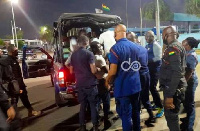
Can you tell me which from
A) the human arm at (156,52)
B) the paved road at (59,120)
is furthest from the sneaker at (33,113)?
the human arm at (156,52)

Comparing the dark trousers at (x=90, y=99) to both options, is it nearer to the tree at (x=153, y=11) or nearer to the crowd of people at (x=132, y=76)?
the crowd of people at (x=132, y=76)

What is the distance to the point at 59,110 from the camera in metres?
5.40

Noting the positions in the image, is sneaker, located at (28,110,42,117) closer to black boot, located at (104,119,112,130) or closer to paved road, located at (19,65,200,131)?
paved road, located at (19,65,200,131)

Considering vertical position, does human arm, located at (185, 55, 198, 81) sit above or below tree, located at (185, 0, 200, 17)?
below

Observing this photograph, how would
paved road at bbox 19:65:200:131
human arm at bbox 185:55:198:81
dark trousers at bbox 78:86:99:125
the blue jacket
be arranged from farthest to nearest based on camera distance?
paved road at bbox 19:65:200:131, dark trousers at bbox 78:86:99:125, human arm at bbox 185:55:198:81, the blue jacket

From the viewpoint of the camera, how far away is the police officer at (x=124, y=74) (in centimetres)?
281

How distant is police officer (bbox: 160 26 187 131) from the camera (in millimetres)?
2584

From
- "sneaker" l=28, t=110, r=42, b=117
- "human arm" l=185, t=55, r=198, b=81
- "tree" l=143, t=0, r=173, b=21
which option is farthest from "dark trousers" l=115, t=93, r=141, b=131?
"tree" l=143, t=0, r=173, b=21

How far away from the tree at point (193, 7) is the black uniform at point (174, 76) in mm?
32084

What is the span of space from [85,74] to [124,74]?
0.93 metres

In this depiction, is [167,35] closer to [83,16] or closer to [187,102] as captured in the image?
[187,102]

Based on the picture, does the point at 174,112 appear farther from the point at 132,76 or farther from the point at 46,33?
the point at 46,33

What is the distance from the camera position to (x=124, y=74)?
9.31 feet

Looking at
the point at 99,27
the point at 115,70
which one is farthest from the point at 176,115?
the point at 99,27
